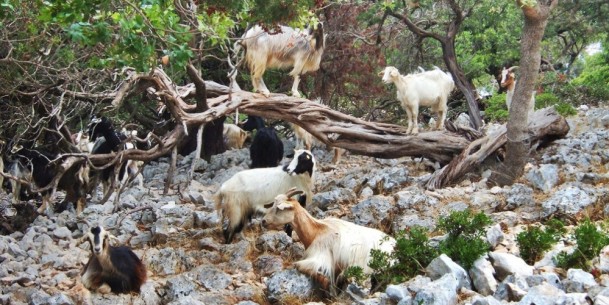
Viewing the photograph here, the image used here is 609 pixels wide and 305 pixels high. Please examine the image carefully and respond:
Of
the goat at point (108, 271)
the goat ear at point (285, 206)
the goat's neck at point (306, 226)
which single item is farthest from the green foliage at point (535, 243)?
the goat at point (108, 271)

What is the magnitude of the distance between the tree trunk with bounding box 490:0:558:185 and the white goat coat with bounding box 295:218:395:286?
3196mm

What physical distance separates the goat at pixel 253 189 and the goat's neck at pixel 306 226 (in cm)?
167

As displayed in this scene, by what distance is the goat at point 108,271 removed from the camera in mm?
6508

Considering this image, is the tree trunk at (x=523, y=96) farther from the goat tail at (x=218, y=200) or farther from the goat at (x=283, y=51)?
the goat tail at (x=218, y=200)

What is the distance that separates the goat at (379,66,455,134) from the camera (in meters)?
10.7

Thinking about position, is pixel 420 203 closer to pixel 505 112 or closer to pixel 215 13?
pixel 215 13

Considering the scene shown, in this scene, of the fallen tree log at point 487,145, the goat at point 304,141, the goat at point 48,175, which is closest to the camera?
the goat at point 48,175

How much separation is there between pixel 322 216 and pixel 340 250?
2.43 m

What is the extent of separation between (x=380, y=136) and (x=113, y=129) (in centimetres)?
390

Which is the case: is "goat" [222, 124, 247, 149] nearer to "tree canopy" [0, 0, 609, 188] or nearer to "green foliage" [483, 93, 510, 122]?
"tree canopy" [0, 0, 609, 188]

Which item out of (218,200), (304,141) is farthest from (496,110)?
(218,200)

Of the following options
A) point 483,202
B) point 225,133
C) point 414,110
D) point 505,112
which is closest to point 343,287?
point 483,202

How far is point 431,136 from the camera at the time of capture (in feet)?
33.0

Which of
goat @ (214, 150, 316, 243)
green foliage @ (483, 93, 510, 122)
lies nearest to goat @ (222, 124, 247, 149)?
green foliage @ (483, 93, 510, 122)
